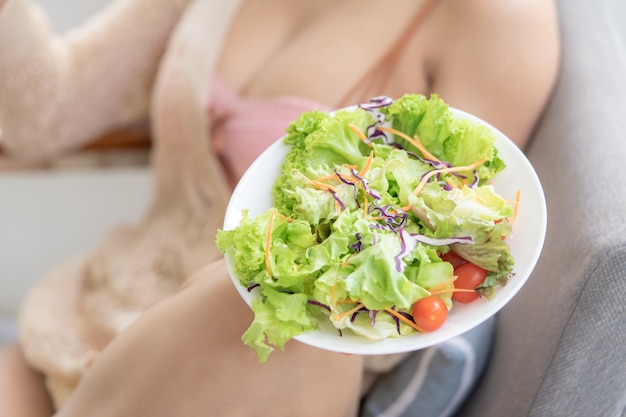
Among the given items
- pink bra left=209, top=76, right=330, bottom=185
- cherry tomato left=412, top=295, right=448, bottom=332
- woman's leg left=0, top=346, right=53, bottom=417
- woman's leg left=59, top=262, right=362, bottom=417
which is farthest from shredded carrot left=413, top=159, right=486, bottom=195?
woman's leg left=0, top=346, right=53, bottom=417

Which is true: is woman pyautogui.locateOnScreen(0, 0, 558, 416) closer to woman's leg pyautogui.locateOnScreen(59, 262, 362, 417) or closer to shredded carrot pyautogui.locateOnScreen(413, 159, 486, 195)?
woman's leg pyautogui.locateOnScreen(59, 262, 362, 417)

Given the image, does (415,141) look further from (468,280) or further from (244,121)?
(244,121)

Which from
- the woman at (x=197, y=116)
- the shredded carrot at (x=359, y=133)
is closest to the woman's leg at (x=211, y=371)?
the woman at (x=197, y=116)

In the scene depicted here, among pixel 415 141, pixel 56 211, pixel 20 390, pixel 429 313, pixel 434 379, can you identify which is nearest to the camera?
pixel 429 313

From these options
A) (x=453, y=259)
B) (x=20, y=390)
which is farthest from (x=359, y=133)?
(x=20, y=390)

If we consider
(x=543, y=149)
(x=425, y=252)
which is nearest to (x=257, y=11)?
(x=543, y=149)

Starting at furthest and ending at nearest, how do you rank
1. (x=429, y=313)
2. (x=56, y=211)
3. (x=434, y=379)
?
1. (x=56, y=211)
2. (x=434, y=379)
3. (x=429, y=313)

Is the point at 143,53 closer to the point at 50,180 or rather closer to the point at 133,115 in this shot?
the point at 133,115
